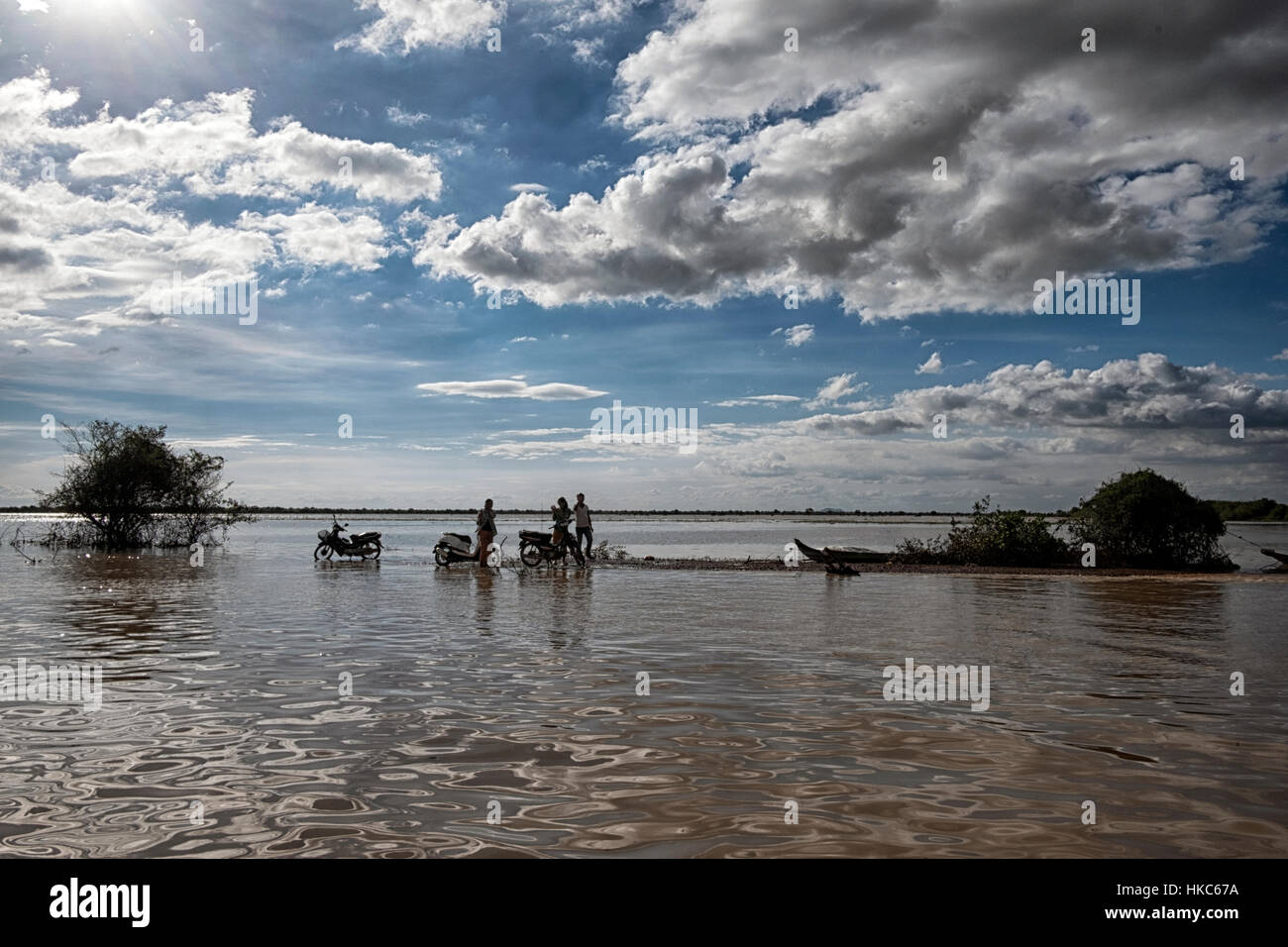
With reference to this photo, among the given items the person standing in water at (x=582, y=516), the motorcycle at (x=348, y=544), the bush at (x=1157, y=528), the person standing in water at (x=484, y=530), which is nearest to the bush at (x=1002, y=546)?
the bush at (x=1157, y=528)

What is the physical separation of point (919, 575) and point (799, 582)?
544 cm

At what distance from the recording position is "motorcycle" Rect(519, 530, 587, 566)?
30031mm

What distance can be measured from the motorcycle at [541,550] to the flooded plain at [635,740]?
14775 millimetres

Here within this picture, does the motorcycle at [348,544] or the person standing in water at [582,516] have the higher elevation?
the person standing in water at [582,516]

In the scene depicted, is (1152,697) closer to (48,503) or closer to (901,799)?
(901,799)

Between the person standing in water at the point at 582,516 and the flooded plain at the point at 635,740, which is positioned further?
the person standing in water at the point at 582,516

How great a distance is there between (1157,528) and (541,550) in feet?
74.9

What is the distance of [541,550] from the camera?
3011cm

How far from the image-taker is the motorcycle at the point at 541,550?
30031 mm

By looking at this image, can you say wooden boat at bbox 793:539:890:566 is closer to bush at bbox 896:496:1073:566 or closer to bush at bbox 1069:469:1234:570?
bush at bbox 896:496:1073:566

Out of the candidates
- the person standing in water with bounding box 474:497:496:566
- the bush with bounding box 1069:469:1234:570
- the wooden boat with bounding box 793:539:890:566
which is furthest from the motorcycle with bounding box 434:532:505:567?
the bush with bounding box 1069:469:1234:570

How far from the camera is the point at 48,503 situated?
41.8 metres

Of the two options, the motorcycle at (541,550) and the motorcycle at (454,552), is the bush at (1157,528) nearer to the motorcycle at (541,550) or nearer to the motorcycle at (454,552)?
the motorcycle at (541,550)

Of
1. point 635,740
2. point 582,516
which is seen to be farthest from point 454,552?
point 635,740
